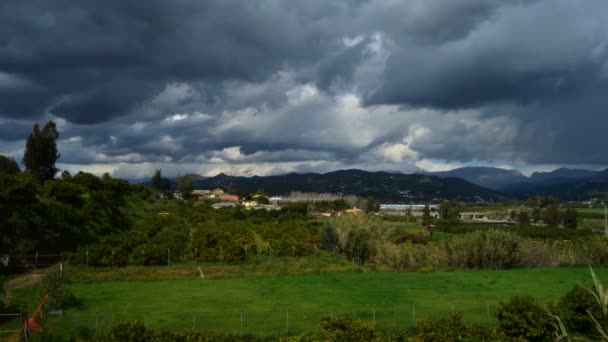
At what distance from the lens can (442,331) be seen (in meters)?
17.0

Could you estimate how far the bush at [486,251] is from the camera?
4484cm

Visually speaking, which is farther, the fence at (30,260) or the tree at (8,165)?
the tree at (8,165)

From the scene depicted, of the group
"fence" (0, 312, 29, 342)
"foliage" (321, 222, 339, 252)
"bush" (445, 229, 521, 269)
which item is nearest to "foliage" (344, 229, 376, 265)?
"foliage" (321, 222, 339, 252)

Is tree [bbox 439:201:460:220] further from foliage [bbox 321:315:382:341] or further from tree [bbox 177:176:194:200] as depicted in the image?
foliage [bbox 321:315:382:341]

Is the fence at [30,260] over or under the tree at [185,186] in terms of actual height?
under

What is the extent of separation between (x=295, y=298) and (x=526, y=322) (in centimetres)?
1355

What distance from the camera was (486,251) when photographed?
1769 inches

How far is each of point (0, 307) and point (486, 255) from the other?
40.2 m

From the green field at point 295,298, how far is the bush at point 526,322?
2813mm

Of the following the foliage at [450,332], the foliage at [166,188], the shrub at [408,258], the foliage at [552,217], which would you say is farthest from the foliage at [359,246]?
the foliage at [552,217]

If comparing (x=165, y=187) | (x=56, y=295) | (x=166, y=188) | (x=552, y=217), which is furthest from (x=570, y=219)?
(x=56, y=295)

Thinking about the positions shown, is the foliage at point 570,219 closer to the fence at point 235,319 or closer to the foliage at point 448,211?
the foliage at point 448,211

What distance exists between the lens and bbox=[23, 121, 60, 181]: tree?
63.4m

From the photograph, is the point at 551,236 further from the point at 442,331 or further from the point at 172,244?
the point at 442,331
